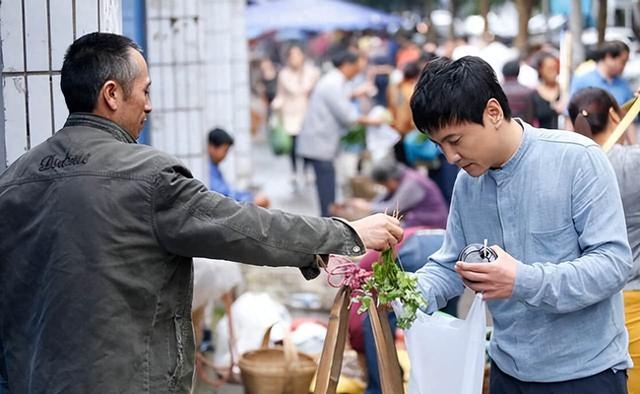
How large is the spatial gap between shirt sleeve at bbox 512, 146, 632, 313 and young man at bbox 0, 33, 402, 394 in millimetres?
661

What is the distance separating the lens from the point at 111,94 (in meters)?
3.48

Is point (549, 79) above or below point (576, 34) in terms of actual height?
below

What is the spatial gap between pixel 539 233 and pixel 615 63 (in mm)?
7241

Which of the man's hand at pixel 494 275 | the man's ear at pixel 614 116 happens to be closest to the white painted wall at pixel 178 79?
the man's ear at pixel 614 116

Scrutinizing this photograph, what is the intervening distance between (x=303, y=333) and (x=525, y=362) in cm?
378

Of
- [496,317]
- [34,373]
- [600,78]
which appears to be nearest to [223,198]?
[34,373]

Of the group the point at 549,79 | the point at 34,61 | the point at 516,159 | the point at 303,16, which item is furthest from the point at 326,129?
the point at 303,16

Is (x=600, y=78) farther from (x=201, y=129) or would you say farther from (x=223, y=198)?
(x=223, y=198)

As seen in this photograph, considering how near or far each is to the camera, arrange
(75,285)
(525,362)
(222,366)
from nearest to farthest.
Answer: (75,285) → (525,362) → (222,366)

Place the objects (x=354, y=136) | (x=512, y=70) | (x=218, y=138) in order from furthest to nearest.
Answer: (x=354, y=136) < (x=512, y=70) < (x=218, y=138)

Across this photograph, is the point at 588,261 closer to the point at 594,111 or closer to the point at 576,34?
the point at 594,111

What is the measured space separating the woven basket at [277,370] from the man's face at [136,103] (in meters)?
2.98

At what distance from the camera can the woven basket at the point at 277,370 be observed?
252 inches

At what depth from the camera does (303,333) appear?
7277mm
